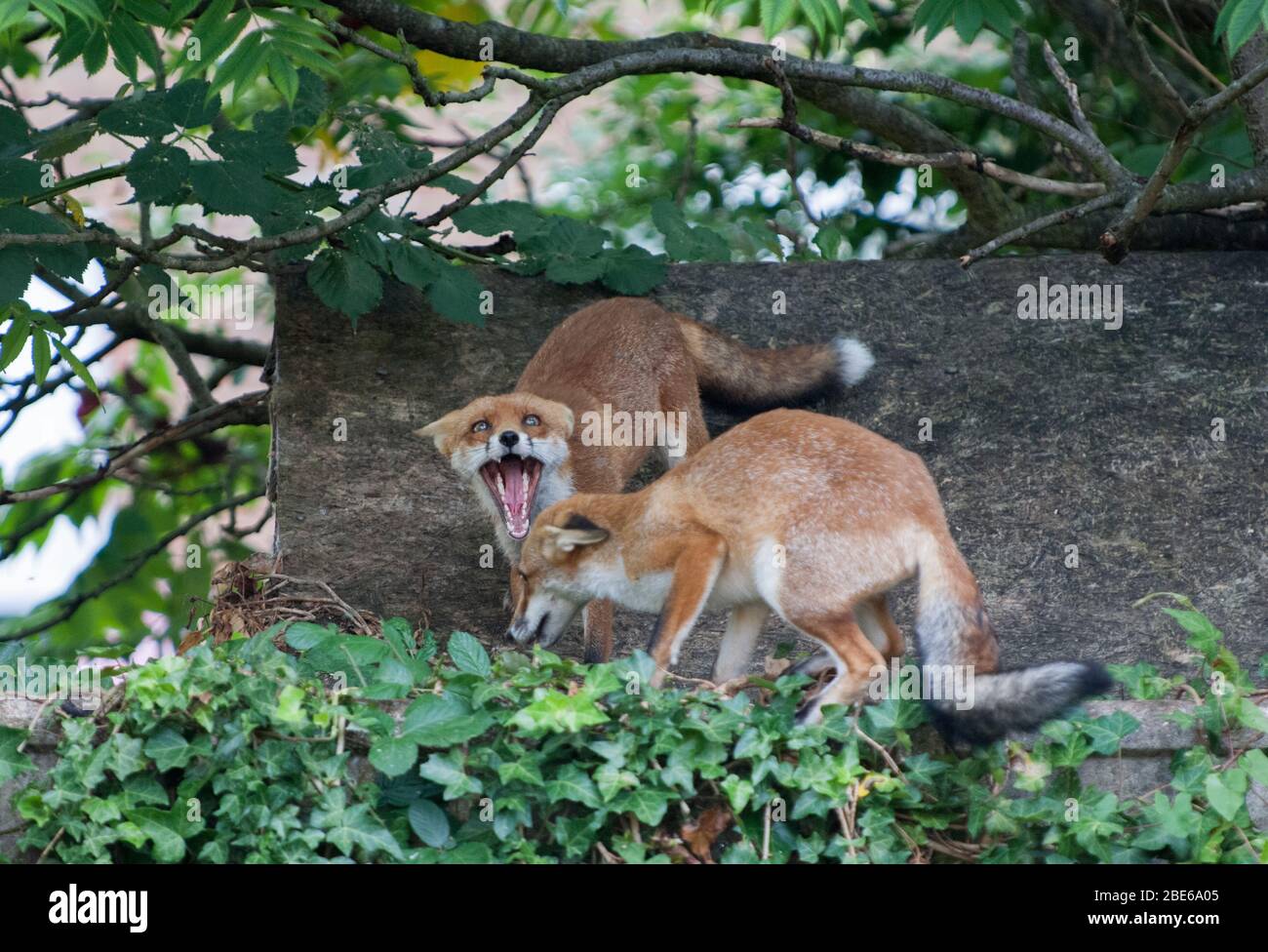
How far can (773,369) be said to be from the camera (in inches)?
357

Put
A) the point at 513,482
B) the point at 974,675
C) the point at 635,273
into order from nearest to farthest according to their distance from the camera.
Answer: the point at 974,675
the point at 513,482
the point at 635,273

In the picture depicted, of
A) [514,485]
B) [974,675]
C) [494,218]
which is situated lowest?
[974,675]

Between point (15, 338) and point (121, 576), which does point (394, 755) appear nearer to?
point (15, 338)

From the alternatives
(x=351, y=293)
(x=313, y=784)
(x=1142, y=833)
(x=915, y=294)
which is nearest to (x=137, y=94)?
(x=351, y=293)

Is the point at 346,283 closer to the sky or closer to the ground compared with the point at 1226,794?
closer to the sky

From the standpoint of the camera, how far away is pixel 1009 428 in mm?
8977

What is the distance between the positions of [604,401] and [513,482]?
2.42ft

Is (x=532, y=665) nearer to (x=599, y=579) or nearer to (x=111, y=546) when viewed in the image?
(x=599, y=579)

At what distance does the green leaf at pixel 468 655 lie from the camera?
571 centimetres

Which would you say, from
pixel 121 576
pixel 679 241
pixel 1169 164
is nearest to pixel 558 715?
pixel 1169 164

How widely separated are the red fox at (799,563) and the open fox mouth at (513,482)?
94 centimetres

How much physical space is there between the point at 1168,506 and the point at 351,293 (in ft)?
15.1

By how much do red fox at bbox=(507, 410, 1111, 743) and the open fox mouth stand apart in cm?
94

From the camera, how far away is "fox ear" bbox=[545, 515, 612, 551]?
6.77 meters
